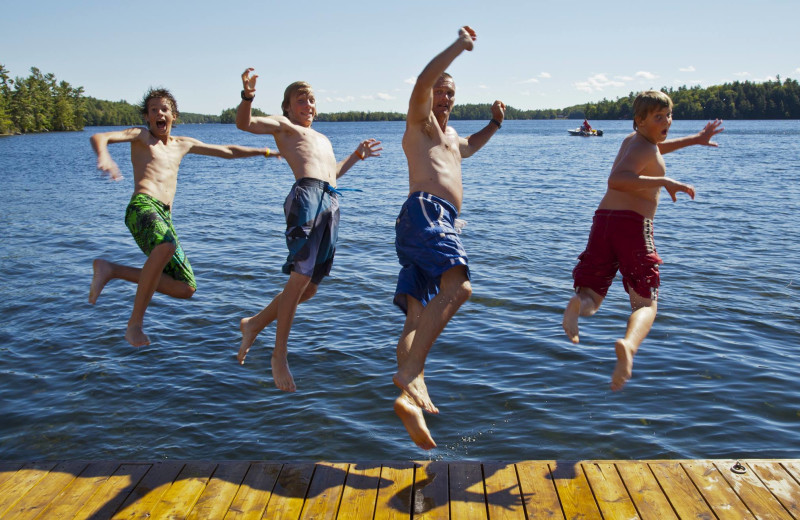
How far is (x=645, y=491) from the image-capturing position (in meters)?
5.50

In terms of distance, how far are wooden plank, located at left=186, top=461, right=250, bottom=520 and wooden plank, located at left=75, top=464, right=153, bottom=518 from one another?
61 cm

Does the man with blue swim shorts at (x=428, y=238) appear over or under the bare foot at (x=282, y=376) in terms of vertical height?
over

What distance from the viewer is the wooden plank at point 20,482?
557cm

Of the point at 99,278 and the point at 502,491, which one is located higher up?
the point at 99,278

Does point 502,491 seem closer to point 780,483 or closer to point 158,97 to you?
point 780,483

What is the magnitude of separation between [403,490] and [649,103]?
363 centimetres

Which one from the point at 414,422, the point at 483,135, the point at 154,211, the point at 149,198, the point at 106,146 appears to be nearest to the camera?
the point at 414,422

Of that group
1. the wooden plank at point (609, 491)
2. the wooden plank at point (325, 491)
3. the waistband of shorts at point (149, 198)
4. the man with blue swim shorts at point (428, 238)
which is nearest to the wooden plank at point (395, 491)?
the wooden plank at point (325, 491)

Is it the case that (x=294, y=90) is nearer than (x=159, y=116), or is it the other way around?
(x=294, y=90)

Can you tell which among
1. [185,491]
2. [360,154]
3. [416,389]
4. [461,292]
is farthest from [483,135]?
[185,491]

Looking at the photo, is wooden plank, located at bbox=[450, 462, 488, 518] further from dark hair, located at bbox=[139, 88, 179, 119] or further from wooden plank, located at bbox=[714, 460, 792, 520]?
dark hair, located at bbox=[139, 88, 179, 119]

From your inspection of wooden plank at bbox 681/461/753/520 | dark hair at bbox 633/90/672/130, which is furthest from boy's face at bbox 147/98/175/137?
wooden plank at bbox 681/461/753/520

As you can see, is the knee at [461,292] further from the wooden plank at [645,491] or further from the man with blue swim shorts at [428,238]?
the wooden plank at [645,491]

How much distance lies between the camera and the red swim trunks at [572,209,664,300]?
5789 mm
